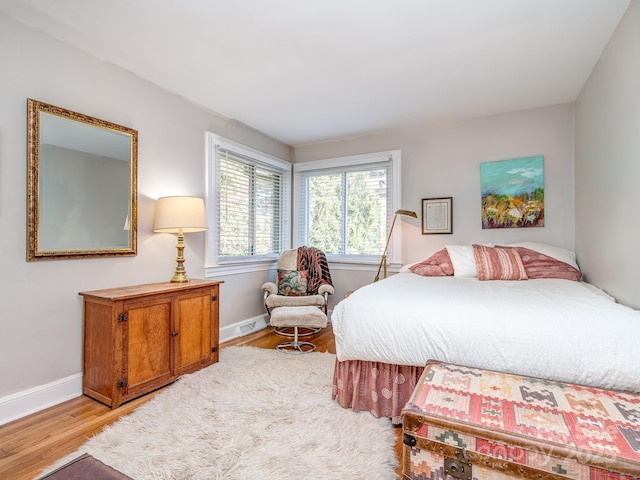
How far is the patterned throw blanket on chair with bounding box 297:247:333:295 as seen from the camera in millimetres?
3934

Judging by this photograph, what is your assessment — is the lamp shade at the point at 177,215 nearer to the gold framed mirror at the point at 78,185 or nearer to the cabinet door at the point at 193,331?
the gold framed mirror at the point at 78,185

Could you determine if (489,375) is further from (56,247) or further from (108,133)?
(108,133)

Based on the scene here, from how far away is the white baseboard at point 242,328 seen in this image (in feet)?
11.5

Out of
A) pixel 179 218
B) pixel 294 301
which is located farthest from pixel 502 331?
pixel 179 218

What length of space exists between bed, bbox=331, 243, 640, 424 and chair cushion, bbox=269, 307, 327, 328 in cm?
92

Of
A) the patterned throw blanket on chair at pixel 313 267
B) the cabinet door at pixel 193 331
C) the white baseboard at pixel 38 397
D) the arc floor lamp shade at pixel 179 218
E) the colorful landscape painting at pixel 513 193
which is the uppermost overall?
the colorful landscape painting at pixel 513 193

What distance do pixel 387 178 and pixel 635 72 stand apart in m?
2.43

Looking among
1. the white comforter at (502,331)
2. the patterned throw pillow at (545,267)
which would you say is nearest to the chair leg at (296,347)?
the white comforter at (502,331)

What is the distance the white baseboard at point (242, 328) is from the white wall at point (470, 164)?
1132mm

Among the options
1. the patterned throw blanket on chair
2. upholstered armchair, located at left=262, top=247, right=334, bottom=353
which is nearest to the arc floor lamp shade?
upholstered armchair, located at left=262, top=247, right=334, bottom=353

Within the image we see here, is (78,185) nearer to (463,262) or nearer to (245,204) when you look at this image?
(245,204)

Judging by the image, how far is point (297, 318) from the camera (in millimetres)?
3102

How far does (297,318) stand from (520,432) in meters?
2.15

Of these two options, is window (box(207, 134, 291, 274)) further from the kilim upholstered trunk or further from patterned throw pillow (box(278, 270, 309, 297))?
the kilim upholstered trunk
